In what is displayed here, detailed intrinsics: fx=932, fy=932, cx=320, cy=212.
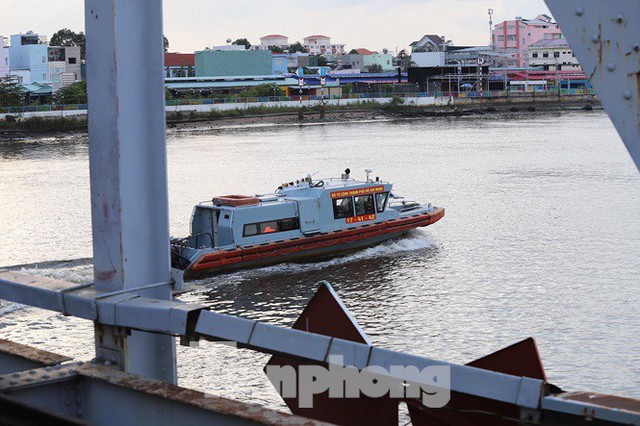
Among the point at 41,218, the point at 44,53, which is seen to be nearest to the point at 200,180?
the point at 41,218

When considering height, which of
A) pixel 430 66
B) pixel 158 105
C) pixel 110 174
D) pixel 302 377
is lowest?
pixel 302 377

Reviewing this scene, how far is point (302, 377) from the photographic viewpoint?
5684mm

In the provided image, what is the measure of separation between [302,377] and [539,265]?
682 inches

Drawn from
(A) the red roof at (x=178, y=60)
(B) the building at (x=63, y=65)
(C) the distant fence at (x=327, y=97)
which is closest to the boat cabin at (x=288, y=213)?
(C) the distant fence at (x=327, y=97)

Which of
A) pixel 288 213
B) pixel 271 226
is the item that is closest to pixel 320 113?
pixel 288 213

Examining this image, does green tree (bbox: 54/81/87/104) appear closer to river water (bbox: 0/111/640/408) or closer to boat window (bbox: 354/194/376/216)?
river water (bbox: 0/111/640/408)

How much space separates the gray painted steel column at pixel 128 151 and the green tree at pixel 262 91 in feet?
281

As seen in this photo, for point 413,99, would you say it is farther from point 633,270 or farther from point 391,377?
point 391,377

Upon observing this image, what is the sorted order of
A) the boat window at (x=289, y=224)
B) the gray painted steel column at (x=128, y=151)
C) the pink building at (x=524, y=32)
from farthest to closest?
the pink building at (x=524, y=32) → the boat window at (x=289, y=224) → the gray painted steel column at (x=128, y=151)

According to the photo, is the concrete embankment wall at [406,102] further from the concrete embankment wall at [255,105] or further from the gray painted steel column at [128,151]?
the gray painted steel column at [128,151]

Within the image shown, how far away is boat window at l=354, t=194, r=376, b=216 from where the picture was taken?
23391 mm

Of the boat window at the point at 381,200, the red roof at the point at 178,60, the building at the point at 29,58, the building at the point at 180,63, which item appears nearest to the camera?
the boat window at the point at 381,200

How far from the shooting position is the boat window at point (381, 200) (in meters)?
23.8

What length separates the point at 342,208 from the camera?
23062 millimetres
